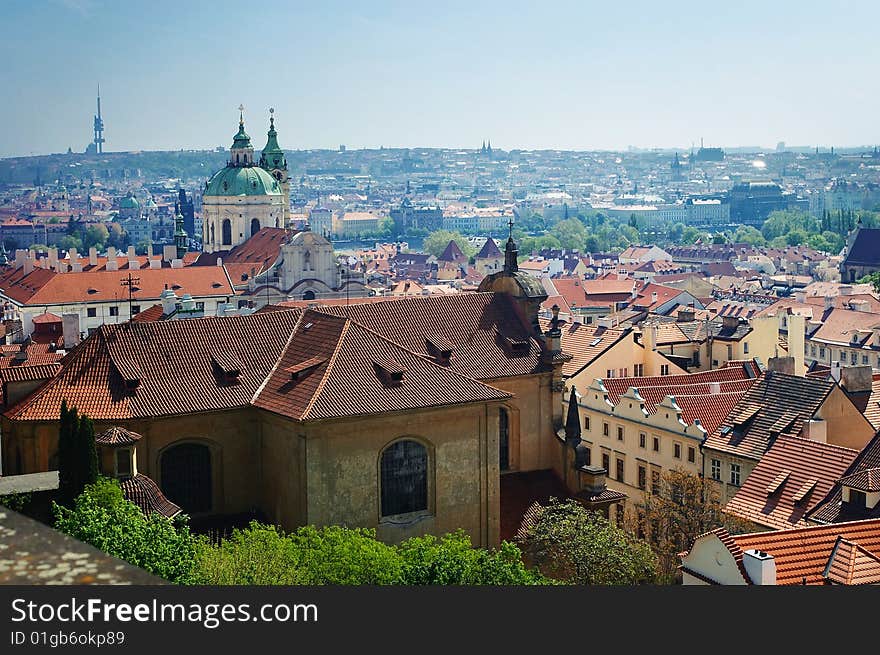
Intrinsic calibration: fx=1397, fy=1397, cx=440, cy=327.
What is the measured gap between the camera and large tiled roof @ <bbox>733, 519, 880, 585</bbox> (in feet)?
76.6

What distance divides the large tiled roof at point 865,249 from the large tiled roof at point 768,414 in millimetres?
108527

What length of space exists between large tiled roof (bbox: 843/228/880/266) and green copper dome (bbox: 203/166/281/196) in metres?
61.7

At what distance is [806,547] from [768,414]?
638 inches

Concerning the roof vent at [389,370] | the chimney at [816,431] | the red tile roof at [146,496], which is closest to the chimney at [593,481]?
the chimney at [816,431]

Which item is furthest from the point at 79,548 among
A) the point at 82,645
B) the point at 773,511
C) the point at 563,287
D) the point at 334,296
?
the point at 563,287

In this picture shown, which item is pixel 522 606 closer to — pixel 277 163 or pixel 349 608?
pixel 349 608

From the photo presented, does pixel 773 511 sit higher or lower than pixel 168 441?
lower

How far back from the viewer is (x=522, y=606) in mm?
9492

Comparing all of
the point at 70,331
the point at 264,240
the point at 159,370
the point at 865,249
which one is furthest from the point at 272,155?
the point at 159,370

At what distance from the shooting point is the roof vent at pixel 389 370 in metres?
31.7

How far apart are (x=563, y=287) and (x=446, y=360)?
84.2 meters

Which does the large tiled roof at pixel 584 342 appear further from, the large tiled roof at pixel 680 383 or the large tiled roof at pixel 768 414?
the large tiled roof at pixel 768 414

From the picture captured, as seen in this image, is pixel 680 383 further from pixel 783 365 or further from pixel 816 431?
pixel 816 431

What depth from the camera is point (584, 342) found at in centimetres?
5278
